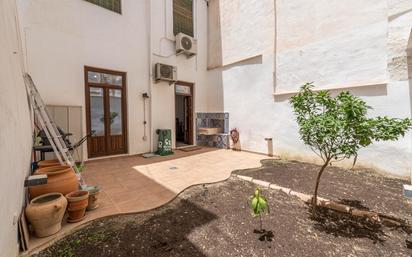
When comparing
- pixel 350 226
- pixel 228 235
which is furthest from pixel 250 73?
pixel 228 235

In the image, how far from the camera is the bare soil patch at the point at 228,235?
1806 mm

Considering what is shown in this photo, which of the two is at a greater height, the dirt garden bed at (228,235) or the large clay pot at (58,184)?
the large clay pot at (58,184)

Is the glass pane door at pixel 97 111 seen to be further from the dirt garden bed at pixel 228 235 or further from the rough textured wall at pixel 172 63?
the dirt garden bed at pixel 228 235

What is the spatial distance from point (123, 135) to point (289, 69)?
5.28m

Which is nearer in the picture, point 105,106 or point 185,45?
point 105,106

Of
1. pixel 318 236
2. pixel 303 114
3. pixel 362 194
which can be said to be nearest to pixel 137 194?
pixel 318 236

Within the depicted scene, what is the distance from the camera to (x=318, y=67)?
4754mm

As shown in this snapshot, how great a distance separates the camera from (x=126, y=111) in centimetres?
562

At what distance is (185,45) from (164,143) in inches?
139

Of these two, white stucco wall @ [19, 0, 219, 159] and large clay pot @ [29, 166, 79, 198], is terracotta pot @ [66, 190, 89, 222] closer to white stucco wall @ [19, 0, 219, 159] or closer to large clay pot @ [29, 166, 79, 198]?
large clay pot @ [29, 166, 79, 198]

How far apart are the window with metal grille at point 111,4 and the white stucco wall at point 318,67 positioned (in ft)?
12.4

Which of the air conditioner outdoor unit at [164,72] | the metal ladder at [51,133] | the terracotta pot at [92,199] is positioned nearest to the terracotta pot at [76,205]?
the terracotta pot at [92,199]

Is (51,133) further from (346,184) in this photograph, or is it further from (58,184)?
(346,184)

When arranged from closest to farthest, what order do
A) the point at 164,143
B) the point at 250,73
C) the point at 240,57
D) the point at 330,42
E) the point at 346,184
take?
the point at 346,184 → the point at 330,42 → the point at 164,143 → the point at 250,73 → the point at 240,57
